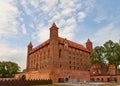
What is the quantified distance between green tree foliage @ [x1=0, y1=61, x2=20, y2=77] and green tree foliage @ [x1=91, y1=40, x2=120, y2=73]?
42.5m

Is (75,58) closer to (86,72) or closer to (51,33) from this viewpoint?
(86,72)

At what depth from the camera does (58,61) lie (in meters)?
54.8

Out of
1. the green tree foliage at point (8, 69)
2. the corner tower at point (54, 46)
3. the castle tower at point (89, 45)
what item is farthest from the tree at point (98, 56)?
the green tree foliage at point (8, 69)

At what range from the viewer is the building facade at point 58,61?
176 feet

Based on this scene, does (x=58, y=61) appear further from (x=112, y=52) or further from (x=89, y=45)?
(x=89, y=45)

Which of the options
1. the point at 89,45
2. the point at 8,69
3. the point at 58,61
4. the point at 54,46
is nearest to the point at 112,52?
the point at 89,45

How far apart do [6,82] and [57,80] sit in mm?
21055

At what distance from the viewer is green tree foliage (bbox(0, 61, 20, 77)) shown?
87188 mm

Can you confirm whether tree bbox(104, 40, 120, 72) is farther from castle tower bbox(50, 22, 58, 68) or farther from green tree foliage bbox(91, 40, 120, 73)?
castle tower bbox(50, 22, 58, 68)

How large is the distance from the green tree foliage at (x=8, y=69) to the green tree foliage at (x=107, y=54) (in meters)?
42.5

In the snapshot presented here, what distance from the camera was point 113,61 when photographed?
6456cm

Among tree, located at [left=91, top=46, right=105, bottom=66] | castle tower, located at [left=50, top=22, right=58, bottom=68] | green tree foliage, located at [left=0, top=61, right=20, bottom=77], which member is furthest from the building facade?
green tree foliage, located at [left=0, top=61, right=20, bottom=77]

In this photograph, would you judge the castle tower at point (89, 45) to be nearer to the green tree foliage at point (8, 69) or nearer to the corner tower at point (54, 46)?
the corner tower at point (54, 46)

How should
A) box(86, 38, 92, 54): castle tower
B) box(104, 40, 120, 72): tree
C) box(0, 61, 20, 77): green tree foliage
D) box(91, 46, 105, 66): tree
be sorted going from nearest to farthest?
box(104, 40, 120, 72): tree
box(91, 46, 105, 66): tree
box(86, 38, 92, 54): castle tower
box(0, 61, 20, 77): green tree foliage
